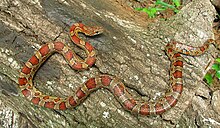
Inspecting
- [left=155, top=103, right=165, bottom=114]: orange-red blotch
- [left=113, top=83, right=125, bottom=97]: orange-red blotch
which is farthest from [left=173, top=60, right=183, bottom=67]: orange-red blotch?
[left=113, top=83, right=125, bottom=97]: orange-red blotch

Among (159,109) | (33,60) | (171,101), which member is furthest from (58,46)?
(171,101)

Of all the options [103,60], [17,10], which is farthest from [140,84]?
[17,10]

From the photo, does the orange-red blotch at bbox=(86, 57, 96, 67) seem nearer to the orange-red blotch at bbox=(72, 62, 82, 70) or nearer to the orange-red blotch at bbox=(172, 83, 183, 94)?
the orange-red blotch at bbox=(72, 62, 82, 70)

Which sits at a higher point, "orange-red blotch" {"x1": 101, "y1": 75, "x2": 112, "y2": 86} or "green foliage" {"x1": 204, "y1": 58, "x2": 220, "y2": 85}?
"orange-red blotch" {"x1": 101, "y1": 75, "x2": 112, "y2": 86}

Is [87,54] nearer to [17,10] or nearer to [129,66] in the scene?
[129,66]

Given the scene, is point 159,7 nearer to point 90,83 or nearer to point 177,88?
point 177,88

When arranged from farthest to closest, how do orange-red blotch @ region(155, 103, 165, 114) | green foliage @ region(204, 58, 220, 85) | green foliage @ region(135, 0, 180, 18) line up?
green foliage @ region(135, 0, 180, 18) < green foliage @ region(204, 58, 220, 85) < orange-red blotch @ region(155, 103, 165, 114)
